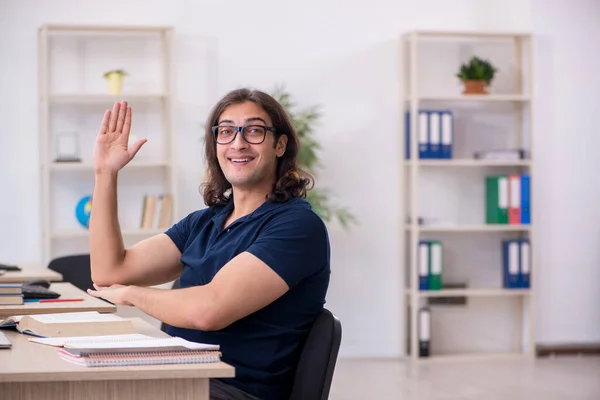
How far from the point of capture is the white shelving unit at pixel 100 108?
18.8 feet

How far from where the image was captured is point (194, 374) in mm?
1690

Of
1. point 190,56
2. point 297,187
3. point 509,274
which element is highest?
point 190,56

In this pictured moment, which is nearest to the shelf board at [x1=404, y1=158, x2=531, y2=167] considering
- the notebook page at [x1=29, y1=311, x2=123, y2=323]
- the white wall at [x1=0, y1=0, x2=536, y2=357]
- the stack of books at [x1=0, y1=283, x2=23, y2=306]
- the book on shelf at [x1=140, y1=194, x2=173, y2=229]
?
the white wall at [x1=0, y1=0, x2=536, y2=357]

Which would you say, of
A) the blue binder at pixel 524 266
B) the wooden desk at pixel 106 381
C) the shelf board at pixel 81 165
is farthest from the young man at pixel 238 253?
the blue binder at pixel 524 266

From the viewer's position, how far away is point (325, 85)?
238 inches

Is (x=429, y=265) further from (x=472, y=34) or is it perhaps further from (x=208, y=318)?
(x=208, y=318)

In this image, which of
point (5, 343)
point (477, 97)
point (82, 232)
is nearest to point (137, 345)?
point (5, 343)

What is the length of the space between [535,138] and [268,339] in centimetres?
446

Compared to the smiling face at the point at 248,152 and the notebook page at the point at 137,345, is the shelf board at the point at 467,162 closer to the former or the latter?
the smiling face at the point at 248,152

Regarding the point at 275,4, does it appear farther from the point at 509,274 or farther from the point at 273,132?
the point at 273,132

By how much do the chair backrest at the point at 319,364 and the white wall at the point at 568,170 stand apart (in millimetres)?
4424

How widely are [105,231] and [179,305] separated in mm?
557

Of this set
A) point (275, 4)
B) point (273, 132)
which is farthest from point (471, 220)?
point (273, 132)

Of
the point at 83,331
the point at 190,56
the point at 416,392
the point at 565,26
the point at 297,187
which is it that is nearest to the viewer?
the point at 83,331
